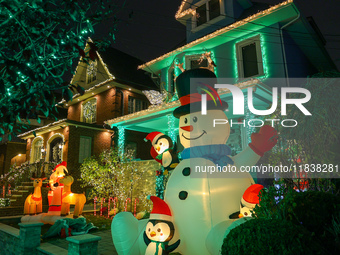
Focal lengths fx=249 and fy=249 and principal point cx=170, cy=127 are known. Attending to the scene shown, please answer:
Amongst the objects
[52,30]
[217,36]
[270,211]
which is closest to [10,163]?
[217,36]

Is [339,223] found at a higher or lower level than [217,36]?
lower

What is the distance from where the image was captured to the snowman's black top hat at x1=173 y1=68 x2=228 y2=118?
458cm

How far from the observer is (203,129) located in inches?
178

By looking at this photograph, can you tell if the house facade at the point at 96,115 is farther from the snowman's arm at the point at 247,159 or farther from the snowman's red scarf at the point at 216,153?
the snowman's arm at the point at 247,159

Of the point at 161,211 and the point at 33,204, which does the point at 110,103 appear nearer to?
the point at 33,204

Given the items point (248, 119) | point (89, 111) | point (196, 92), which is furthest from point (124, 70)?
point (196, 92)

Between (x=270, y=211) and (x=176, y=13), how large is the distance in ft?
42.6

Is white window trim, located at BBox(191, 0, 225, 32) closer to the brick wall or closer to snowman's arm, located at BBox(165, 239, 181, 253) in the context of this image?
the brick wall

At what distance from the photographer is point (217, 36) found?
452 inches

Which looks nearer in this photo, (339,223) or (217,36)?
(339,223)

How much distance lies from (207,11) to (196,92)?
9874 mm

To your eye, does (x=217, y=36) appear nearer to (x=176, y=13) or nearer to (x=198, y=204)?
(x=176, y=13)

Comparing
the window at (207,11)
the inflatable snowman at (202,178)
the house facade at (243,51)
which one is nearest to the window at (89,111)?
the house facade at (243,51)

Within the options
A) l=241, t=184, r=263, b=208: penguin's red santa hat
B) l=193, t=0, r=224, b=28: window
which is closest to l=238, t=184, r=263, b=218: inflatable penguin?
l=241, t=184, r=263, b=208: penguin's red santa hat
